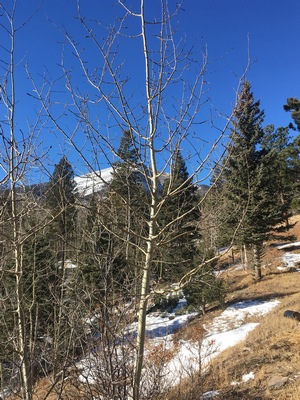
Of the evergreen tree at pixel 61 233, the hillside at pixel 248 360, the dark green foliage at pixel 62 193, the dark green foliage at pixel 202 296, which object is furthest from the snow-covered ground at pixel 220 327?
the dark green foliage at pixel 62 193

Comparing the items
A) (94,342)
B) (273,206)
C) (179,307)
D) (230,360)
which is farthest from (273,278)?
(94,342)

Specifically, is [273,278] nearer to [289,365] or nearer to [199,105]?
[289,365]

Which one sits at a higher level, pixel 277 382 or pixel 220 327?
pixel 277 382

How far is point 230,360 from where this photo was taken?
848 cm

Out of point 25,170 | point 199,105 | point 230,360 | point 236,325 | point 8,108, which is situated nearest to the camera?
point 199,105

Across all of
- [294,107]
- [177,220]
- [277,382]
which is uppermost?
[294,107]

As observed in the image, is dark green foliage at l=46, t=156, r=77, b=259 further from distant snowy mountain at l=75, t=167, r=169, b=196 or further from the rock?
the rock

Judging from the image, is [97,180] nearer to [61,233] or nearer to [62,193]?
[62,193]

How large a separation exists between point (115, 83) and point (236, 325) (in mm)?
12731

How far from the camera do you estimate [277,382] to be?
596 cm

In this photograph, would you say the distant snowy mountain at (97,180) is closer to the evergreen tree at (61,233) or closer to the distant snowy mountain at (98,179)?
the distant snowy mountain at (98,179)

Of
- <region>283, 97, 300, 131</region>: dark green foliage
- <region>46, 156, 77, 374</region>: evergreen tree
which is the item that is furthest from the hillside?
<region>283, 97, 300, 131</region>: dark green foliage

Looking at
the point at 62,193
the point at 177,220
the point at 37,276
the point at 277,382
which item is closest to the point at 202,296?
the point at 277,382

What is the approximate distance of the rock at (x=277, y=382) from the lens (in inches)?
229
